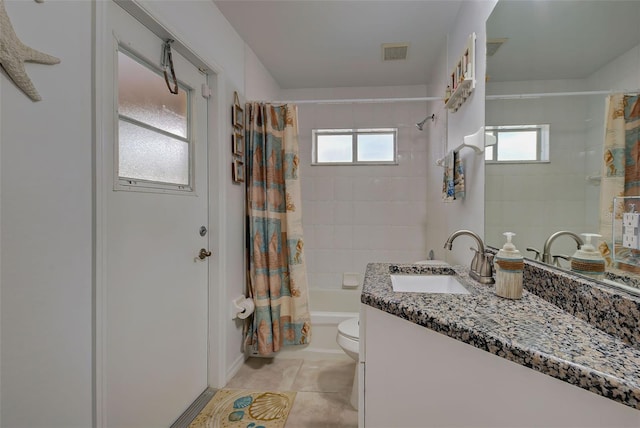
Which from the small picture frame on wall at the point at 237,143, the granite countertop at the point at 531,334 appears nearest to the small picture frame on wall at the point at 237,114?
the small picture frame on wall at the point at 237,143

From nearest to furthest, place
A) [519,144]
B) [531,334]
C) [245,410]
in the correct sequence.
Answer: [531,334] < [519,144] < [245,410]

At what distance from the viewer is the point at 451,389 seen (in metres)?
0.80

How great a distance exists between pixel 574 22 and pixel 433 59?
1.69 metres

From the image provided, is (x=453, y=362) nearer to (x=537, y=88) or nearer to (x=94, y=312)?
(x=537, y=88)

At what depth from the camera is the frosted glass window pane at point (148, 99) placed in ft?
4.21

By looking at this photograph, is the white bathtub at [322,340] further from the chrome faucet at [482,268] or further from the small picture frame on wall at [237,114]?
the small picture frame on wall at [237,114]

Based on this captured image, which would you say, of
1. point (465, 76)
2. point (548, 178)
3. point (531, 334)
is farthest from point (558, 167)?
point (465, 76)

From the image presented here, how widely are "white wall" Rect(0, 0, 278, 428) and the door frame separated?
0.02 metres

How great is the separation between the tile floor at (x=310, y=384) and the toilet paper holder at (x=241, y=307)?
413mm

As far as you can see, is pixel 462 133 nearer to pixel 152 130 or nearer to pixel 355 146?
pixel 355 146

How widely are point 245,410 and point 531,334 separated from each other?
1596 millimetres

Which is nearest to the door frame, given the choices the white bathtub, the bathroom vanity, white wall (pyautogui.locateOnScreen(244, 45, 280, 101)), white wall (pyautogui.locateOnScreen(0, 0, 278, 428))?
white wall (pyautogui.locateOnScreen(0, 0, 278, 428))

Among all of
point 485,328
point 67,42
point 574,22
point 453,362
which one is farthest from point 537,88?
point 67,42

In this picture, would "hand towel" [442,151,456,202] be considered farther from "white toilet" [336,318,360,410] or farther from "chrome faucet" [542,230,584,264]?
"white toilet" [336,318,360,410]
